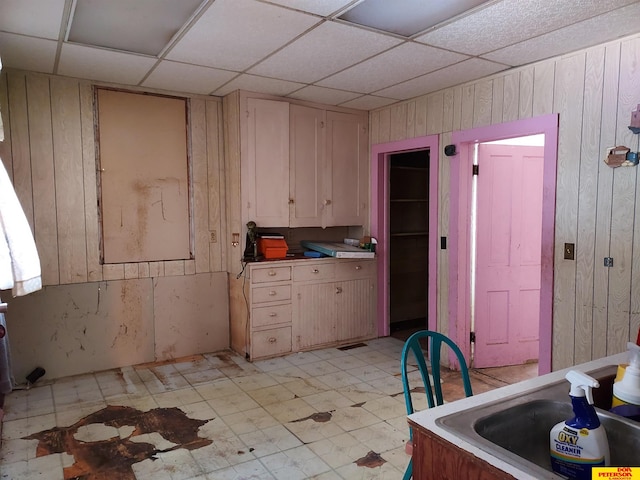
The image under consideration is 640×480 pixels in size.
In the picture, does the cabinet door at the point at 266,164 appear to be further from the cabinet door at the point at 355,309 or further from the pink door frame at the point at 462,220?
the pink door frame at the point at 462,220

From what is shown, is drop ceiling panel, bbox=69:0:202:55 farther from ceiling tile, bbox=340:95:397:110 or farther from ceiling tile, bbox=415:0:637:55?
ceiling tile, bbox=340:95:397:110

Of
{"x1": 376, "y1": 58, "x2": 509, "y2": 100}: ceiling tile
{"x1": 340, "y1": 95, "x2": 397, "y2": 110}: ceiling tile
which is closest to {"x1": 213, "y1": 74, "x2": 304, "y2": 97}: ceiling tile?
{"x1": 340, "y1": 95, "x2": 397, "y2": 110}: ceiling tile

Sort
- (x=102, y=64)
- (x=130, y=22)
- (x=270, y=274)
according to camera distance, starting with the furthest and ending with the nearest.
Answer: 1. (x=270, y=274)
2. (x=102, y=64)
3. (x=130, y=22)

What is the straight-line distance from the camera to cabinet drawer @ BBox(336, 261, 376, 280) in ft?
15.2

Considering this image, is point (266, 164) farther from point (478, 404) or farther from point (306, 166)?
point (478, 404)

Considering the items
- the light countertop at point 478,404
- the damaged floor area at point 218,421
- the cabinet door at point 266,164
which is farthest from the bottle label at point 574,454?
the cabinet door at point 266,164

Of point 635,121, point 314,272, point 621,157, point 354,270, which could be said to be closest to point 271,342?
point 314,272

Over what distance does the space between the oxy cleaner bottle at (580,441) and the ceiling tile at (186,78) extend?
10.6 ft

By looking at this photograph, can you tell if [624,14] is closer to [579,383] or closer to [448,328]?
[579,383]

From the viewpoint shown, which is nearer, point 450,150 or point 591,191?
point 591,191

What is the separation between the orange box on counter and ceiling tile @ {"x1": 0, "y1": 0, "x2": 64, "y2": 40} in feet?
7.40

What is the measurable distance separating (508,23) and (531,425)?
2.20 meters

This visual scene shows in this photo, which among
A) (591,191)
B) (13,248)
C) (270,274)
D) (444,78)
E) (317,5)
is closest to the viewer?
(13,248)

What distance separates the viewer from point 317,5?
7.69ft
